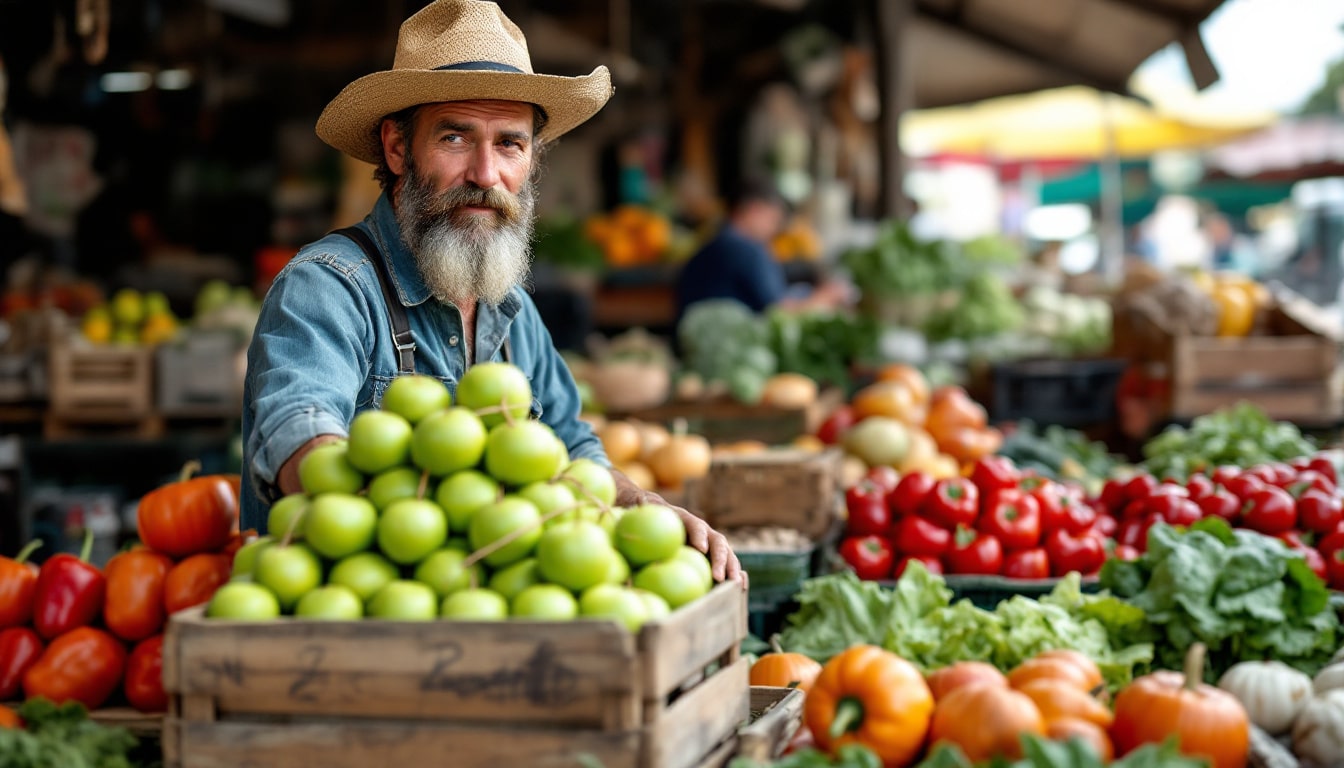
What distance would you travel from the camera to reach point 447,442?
6.36 ft

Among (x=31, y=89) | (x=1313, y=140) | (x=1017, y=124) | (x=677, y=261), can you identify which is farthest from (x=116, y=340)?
(x=1313, y=140)

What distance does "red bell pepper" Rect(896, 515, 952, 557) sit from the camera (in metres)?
3.85

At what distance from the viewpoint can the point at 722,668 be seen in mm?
2209

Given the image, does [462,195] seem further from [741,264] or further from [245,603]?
[741,264]

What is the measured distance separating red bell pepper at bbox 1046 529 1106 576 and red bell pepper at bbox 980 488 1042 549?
7 centimetres

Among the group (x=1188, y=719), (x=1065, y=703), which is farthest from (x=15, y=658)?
(x=1188, y=719)

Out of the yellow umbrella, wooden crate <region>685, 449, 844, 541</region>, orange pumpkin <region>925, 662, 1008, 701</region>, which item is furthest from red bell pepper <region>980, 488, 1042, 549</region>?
the yellow umbrella

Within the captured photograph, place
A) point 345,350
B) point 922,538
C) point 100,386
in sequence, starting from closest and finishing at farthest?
1. point 345,350
2. point 922,538
3. point 100,386

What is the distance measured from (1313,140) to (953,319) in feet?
68.0

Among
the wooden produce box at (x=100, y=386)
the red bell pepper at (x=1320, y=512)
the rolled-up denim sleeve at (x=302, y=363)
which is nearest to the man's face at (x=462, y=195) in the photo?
the rolled-up denim sleeve at (x=302, y=363)

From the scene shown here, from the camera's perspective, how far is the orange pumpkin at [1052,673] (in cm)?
223

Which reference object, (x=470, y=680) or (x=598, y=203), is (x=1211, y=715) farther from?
(x=598, y=203)

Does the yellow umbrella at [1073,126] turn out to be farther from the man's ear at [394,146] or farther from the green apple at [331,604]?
the green apple at [331,604]

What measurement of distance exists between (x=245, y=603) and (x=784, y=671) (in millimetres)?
1339
